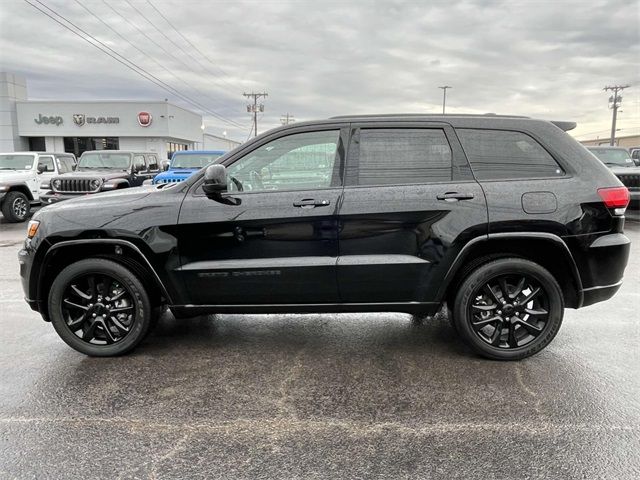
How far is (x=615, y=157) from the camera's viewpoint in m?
13.7

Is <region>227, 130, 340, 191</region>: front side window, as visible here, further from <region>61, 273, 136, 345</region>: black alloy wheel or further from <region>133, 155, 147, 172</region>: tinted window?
<region>133, 155, 147, 172</region>: tinted window

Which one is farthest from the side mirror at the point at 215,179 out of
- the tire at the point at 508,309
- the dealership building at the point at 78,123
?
the dealership building at the point at 78,123

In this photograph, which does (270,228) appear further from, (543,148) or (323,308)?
(543,148)

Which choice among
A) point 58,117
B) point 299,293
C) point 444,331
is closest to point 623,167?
point 444,331

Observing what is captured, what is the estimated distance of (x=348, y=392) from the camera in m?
3.35

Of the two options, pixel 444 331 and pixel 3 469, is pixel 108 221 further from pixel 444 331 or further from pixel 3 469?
pixel 444 331

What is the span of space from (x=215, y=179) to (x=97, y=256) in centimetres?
123

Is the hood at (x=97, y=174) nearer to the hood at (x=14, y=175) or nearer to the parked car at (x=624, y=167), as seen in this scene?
the hood at (x=14, y=175)

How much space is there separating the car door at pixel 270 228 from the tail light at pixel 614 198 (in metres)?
2.00

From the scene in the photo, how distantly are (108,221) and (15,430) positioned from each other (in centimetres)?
155

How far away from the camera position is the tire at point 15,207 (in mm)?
12883

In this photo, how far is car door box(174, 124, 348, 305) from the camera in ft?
12.1

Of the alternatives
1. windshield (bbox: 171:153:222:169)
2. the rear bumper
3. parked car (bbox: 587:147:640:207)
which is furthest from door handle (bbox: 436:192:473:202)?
windshield (bbox: 171:153:222:169)

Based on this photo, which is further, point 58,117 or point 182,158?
point 58,117
